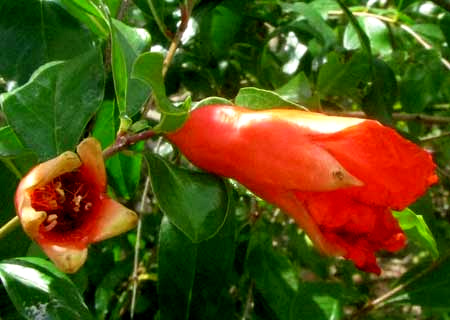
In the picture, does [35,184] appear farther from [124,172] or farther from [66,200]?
[124,172]

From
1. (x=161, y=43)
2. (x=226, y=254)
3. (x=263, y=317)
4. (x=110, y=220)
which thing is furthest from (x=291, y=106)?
(x=263, y=317)

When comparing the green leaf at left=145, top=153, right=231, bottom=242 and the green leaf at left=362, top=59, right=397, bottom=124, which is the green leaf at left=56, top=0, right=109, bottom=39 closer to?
the green leaf at left=145, top=153, right=231, bottom=242

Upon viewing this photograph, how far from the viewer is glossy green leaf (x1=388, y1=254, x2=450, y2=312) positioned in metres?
1.47

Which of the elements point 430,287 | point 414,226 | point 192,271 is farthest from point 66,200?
point 430,287

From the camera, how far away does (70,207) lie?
0.88 metres

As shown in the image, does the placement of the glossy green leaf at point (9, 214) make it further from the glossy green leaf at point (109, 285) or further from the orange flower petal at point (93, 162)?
the glossy green leaf at point (109, 285)

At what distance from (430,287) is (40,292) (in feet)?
2.80

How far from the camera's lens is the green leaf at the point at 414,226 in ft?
3.53

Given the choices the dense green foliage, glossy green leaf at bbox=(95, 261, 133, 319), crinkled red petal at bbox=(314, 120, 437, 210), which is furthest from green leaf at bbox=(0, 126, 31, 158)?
glossy green leaf at bbox=(95, 261, 133, 319)

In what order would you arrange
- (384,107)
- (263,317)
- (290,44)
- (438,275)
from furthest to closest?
1. (290,44)
2. (263,317)
3. (438,275)
4. (384,107)

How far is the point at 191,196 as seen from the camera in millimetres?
883

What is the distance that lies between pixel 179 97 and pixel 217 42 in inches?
9.1

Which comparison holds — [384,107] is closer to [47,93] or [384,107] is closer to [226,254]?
[226,254]

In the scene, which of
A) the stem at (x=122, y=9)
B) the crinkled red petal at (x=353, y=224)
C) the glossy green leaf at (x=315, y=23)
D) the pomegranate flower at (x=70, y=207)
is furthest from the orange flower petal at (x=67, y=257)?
the glossy green leaf at (x=315, y=23)
